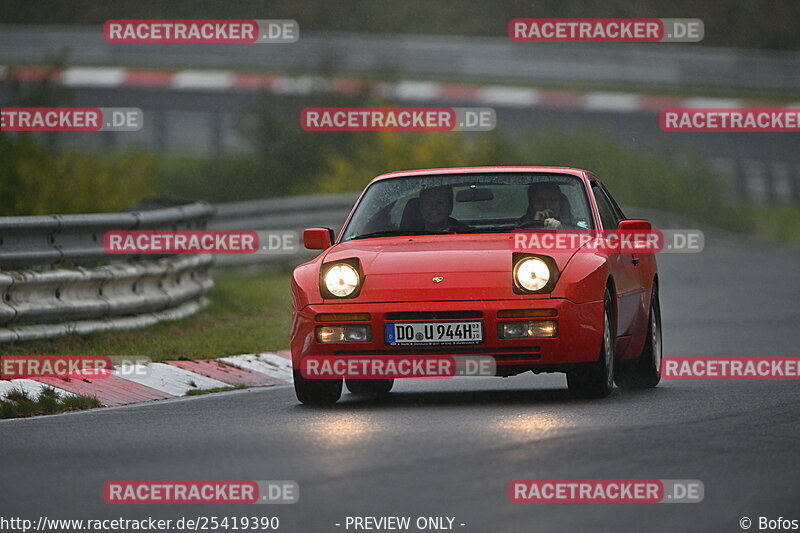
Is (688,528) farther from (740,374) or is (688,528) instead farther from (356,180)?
(356,180)

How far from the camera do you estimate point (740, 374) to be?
1228cm

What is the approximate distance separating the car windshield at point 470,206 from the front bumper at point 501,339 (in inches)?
39.3

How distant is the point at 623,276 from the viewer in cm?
1062

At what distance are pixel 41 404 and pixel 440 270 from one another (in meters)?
2.37

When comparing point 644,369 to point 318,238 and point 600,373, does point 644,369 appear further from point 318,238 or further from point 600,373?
point 318,238

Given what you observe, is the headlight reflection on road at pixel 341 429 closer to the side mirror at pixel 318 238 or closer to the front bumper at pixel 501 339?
the front bumper at pixel 501 339

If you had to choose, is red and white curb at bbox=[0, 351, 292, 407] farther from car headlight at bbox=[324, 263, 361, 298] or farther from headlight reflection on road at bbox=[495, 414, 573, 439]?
headlight reflection on road at bbox=[495, 414, 573, 439]

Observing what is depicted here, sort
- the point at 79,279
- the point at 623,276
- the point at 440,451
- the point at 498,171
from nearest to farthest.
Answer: the point at 440,451 < the point at 623,276 < the point at 498,171 < the point at 79,279

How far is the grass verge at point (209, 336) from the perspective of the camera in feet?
41.2

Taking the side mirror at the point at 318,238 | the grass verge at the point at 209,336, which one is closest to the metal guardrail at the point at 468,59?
the grass verge at the point at 209,336

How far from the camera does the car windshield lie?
10.6 metres

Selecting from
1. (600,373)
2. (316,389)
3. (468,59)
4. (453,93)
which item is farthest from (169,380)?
(468,59)

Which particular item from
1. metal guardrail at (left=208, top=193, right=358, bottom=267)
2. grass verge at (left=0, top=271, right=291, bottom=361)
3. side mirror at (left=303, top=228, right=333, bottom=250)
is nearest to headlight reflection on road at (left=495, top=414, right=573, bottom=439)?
side mirror at (left=303, top=228, right=333, bottom=250)

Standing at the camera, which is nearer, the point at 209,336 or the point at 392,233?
the point at 392,233
